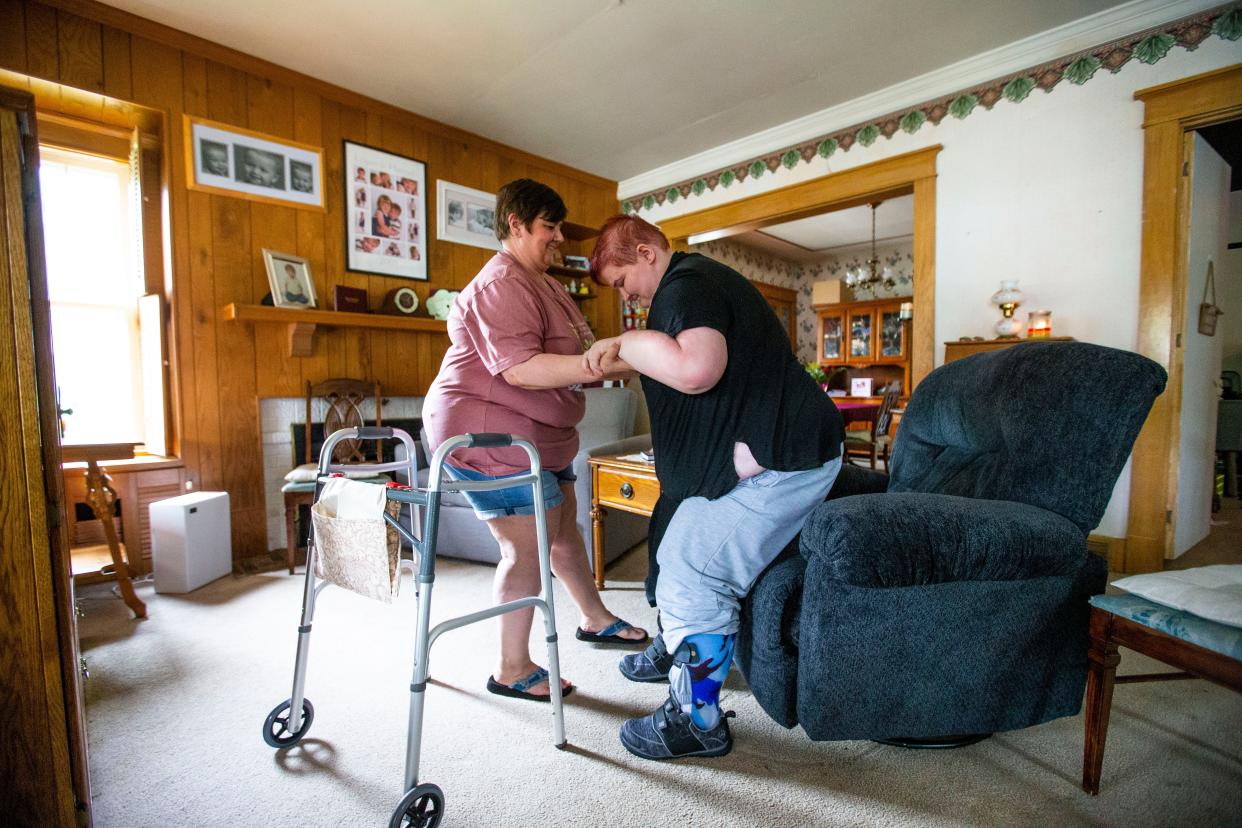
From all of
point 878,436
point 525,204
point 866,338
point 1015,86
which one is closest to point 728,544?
point 525,204

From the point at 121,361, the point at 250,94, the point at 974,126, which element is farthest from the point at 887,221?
the point at 121,361

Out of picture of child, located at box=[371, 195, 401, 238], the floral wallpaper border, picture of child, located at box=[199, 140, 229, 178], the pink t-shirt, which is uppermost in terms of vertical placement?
the floral wallpaper border

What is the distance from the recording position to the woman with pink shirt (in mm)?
1446

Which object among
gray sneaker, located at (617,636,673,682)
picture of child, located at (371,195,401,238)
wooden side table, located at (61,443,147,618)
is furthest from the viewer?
picture of child, located at (371,195,401,238)

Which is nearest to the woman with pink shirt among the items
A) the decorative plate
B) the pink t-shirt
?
the pink t-shirt

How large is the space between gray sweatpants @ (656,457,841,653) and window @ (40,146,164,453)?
10.1ft

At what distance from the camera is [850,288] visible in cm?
810

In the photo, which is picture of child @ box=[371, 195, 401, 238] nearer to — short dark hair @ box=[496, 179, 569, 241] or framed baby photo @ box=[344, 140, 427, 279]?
framed baby photo @ box=[344, 140, 427, 279]

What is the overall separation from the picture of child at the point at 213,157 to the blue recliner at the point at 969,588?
3425 millimetres

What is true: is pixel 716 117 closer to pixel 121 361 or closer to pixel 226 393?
pixel 226 393

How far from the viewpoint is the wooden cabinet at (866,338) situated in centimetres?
757

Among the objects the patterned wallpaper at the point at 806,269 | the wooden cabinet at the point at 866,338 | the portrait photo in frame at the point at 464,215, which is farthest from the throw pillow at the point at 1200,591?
the wooden cabinet at the point at 866,338

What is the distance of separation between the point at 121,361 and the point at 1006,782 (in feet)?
13.7

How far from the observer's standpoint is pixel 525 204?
1576 millimetres
